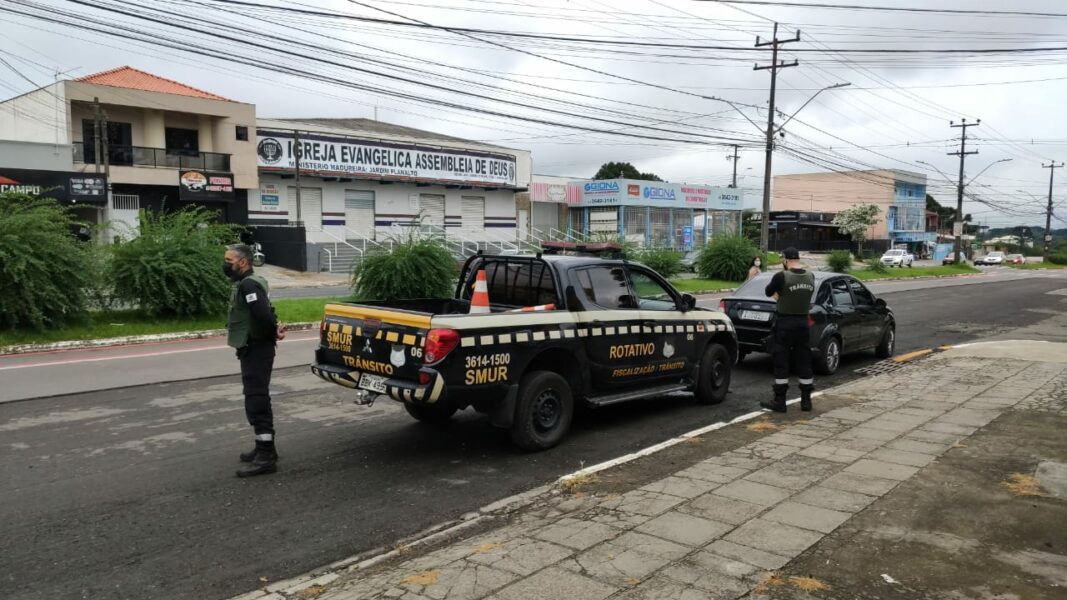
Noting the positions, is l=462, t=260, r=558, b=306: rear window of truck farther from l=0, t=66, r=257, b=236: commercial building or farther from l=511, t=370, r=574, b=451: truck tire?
l=0, t=66, r=257, b=236: commercial building

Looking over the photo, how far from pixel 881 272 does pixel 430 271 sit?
119ft

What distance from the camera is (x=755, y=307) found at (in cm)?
1097

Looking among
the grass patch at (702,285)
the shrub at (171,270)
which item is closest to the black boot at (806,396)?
the shrub at (171,270)

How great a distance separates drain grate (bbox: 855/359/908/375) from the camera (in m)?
11.0

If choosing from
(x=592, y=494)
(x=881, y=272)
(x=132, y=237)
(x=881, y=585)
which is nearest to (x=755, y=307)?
(x=592, y=494)

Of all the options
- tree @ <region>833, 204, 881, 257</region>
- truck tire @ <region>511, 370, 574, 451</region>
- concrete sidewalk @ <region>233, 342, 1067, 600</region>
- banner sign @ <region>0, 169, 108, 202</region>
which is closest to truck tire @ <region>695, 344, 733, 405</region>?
concrete sidewalk @ <region>233, 342, 1067, 600</region>

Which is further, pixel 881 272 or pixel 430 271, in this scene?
pixel 881 272

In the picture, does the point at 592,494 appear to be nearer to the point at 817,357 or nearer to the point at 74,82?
the point at 817,357

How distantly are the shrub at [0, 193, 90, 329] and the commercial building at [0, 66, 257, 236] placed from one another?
55.7 ft

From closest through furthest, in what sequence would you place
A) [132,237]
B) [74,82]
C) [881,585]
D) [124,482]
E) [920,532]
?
1. [881,585]
2. [920,532]
3. [124,482]
4. [132,237]
5. [74,82]

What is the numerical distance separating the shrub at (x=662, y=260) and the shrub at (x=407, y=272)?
13118mm

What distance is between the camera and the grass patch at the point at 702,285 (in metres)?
28.8

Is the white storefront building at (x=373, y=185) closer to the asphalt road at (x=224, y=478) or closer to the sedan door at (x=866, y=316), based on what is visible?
the sedan door at (x=866, y=316)

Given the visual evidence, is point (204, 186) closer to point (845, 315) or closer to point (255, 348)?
point (845, 315)
